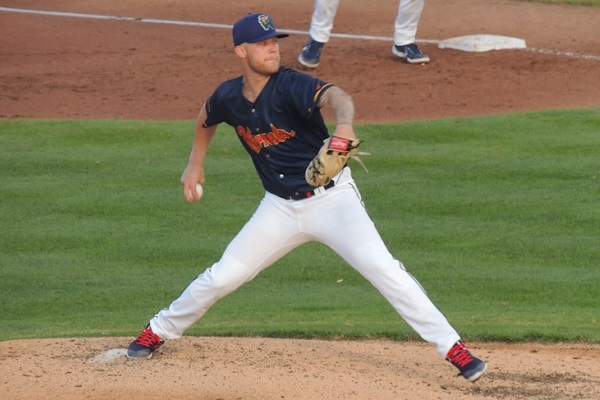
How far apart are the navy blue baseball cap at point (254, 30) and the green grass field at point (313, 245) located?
1968mm

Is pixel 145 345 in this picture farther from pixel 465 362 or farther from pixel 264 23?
pixel 264 23

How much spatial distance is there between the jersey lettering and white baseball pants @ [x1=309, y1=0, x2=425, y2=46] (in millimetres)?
7218

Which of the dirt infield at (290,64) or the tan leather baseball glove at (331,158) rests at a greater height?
the tan leather baseball glove at (331,158)

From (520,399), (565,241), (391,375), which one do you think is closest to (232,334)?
(391,375)

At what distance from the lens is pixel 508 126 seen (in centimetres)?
1174

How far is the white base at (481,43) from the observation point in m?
13.9

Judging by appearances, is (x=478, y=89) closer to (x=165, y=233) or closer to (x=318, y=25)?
(x=318, y=25)

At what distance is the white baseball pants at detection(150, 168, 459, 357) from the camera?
564 cm

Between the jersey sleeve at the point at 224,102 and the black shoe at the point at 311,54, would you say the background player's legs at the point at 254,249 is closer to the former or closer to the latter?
the jersey sleeve at the point at 224,102

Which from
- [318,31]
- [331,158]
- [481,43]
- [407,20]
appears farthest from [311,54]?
[331,158]

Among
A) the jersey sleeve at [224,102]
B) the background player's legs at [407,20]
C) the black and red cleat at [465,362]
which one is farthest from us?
the background player's legs at [407,20]

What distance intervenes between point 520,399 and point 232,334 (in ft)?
6.63

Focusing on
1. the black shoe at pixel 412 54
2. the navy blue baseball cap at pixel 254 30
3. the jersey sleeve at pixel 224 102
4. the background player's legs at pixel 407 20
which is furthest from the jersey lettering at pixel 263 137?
the black shoe at pixel 412 54

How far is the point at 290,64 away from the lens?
1344cm
